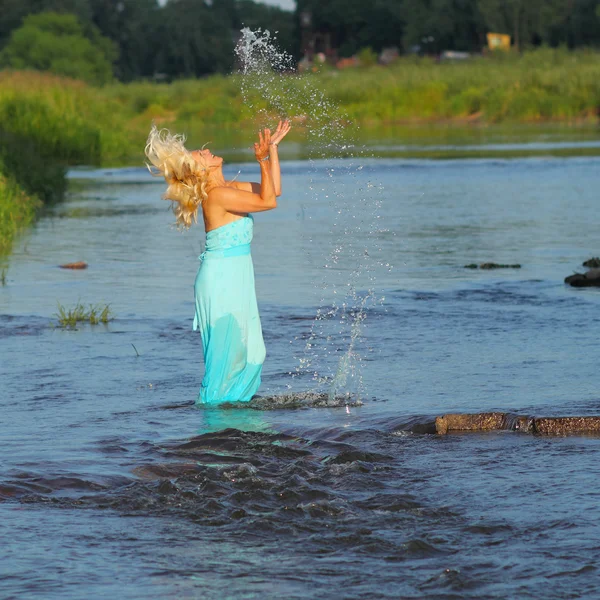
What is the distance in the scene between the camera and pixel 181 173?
7.59 meters

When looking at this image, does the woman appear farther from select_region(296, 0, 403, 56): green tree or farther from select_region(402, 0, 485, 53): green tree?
select_region(296, 0, 403, 56): green tree

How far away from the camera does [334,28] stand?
113 m

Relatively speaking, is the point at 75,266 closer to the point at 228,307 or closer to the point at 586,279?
the point at 586,279

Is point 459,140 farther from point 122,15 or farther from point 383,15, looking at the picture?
point 122,15

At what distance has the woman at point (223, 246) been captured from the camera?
756 centimetres

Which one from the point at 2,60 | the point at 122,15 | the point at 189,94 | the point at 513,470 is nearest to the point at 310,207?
the point at 513,470

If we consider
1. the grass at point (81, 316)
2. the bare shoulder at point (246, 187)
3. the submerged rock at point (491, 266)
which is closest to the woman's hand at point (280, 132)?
the bare shoulder at point (246, 187)

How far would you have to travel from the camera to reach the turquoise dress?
308 inches

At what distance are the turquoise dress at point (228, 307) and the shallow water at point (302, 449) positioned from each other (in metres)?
0.28

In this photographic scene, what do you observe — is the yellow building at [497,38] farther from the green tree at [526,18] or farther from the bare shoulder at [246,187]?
the bare shoulder at [246,187]

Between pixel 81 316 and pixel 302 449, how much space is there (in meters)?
5.03

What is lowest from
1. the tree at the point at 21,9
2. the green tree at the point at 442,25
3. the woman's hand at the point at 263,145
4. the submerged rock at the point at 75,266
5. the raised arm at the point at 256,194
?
the submerged rock at the point at 75,266

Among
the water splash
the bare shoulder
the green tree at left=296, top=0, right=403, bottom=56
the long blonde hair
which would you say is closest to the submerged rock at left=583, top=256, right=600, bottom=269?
the water splash

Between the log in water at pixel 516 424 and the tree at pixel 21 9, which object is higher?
the tree at pixel 21 9
